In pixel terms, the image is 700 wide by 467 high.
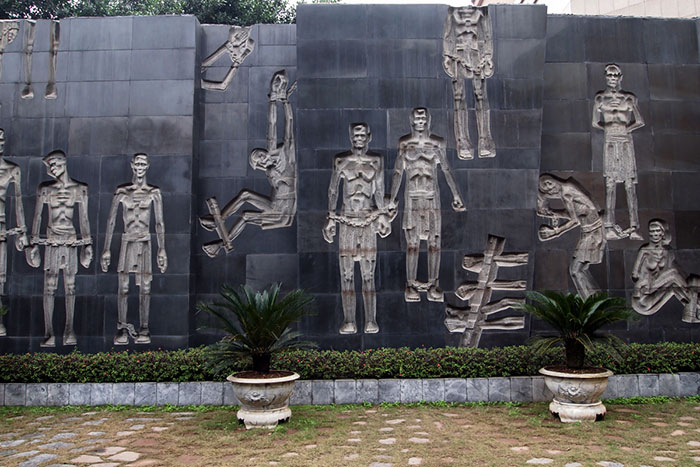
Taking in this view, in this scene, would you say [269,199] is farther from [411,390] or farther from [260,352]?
[411,390]

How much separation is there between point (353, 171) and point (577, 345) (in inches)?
183

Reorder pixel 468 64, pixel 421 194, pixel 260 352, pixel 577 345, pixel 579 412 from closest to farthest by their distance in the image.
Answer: pixel 579 412, pixel 260 352, pixel 577 345, pixel 421 194, pixel 468 64

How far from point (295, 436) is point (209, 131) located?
6.40m

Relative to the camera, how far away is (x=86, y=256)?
10.0 m

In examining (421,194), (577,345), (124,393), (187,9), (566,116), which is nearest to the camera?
(577,345)

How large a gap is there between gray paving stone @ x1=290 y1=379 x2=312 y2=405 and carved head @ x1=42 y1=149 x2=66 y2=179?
5.97 meters

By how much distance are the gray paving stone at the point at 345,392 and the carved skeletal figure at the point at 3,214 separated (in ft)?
20.6

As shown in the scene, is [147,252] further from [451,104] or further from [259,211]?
[451,104]

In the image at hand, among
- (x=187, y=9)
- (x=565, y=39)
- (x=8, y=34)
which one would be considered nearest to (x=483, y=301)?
(x=565, y=39)

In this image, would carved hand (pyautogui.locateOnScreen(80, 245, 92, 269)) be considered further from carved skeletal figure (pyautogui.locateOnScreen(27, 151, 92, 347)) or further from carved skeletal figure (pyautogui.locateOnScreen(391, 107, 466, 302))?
carved skeletal figure (pyautogui.locateOnScreen(391, 107, 466, 302))

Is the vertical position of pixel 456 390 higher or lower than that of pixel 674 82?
lower

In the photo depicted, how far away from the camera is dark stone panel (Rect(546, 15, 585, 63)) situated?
10.8m

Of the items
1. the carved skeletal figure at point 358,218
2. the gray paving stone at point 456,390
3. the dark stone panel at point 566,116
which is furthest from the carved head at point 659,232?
the carved skeletal figure at point 358,218

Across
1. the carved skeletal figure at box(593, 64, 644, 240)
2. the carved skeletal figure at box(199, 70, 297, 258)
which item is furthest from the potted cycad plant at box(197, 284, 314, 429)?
the carved skeletal figure at box(593, 64, 644, 240)
